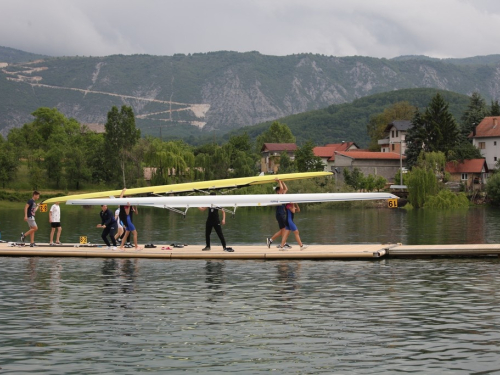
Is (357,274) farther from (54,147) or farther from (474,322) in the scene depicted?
(54,147)

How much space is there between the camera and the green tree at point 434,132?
9669 cm

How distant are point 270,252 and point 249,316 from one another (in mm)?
9641

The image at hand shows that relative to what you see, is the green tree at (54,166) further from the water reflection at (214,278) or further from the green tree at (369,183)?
the water reflection at (214,278)

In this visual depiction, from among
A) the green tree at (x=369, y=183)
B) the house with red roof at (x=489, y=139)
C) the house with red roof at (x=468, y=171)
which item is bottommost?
the green tree at (x=369, y=183)

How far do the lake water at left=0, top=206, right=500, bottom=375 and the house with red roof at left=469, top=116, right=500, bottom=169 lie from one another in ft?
267

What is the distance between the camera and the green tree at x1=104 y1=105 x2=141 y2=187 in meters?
99.2

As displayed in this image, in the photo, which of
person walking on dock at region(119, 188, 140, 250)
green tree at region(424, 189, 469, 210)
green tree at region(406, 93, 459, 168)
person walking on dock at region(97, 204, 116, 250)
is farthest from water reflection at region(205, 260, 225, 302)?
green tree at region(406, 93, 459, 168)

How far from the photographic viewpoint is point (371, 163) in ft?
364

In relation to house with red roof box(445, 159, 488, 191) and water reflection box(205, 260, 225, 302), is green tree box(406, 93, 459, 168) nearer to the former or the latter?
house with red roof box(445, 159, 488, 191)

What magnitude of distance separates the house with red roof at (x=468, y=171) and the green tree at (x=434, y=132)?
228 centimetres

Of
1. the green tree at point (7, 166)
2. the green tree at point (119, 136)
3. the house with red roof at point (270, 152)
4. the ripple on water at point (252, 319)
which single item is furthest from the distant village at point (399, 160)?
the ripple on water at point (252, 319)

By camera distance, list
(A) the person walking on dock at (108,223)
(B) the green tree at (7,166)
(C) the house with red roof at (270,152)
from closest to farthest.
A: (A) the person walking on dock at (108,223) → (B) the green tree at (7,166) → (C) the house with red roof at (270,152)

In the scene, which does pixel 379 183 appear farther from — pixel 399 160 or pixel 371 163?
pixel 399 160

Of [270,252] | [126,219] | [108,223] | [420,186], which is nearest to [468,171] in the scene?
[420,186]
